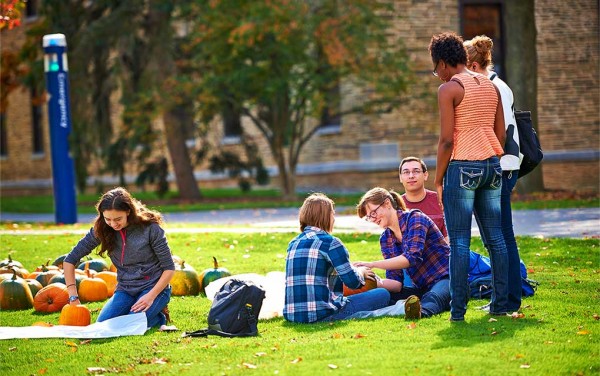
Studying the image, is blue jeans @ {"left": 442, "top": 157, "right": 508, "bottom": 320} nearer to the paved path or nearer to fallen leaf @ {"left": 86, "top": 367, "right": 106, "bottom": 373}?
fallen leaf @ {"left": 86, "top": 367, "right": 106, "bottom": 373}

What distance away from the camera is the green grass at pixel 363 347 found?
6359 mm

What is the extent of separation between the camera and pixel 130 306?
28.2 feet

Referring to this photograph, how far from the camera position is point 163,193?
93.8ft

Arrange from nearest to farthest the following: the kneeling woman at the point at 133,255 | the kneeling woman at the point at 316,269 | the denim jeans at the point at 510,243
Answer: the denim jeans at the point at 510,243 → the kneeling woman at the point at 316,269 → the kneeling woman at the point at 133,255

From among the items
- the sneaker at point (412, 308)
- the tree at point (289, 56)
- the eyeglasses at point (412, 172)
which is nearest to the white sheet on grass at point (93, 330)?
the sneaker at point (412, 308)

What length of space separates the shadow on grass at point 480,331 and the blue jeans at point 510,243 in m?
0.30

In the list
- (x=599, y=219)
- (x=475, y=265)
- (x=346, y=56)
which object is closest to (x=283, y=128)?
(x=346, y=56)

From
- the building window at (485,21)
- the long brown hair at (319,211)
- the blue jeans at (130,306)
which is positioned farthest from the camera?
the building window at (485,21)

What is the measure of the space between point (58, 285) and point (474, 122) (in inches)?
169

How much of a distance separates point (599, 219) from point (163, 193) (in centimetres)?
1524

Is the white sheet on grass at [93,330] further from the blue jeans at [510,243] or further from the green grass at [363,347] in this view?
the blue jeans at [510,243]

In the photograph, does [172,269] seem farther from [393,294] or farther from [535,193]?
[535,193]

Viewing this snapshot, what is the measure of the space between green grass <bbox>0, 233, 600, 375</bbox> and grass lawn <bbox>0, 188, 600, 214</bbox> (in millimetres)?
9020

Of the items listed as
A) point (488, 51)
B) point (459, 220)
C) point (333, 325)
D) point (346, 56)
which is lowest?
point (333, 325)
